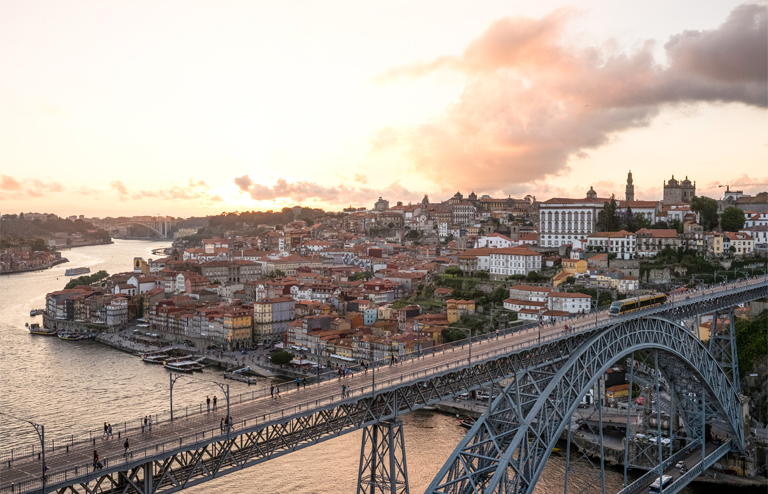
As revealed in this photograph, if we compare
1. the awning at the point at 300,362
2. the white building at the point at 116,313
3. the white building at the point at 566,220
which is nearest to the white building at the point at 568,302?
the white building at the point at 566,220

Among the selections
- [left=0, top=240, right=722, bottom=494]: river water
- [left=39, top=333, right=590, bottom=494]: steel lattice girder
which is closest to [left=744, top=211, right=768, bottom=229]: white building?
[left=0, top=240, right=722, bottom=494]: river water

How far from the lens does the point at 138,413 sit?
33.2 metres

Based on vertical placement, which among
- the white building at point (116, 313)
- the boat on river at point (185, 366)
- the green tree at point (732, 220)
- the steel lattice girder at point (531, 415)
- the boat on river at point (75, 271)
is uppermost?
the green tree at point (732, 220)

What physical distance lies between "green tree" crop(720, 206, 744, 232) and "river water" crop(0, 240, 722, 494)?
38937 mm

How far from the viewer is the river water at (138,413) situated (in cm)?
2597

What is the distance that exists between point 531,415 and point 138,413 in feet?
76.9

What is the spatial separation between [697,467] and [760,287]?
33.3 feet

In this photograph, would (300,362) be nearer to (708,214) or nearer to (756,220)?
(708,214)

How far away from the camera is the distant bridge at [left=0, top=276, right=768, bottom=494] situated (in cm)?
1226

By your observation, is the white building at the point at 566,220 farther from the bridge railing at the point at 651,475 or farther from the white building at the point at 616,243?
the bridge railing at the point at 651,475

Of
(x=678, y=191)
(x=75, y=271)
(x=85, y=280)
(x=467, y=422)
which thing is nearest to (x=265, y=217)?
(x=75, y=271)

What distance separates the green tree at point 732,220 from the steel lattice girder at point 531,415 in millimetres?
38897

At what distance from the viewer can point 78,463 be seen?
11.7 meters

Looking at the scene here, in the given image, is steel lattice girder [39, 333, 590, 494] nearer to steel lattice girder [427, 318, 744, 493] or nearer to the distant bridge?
the distant bridge
